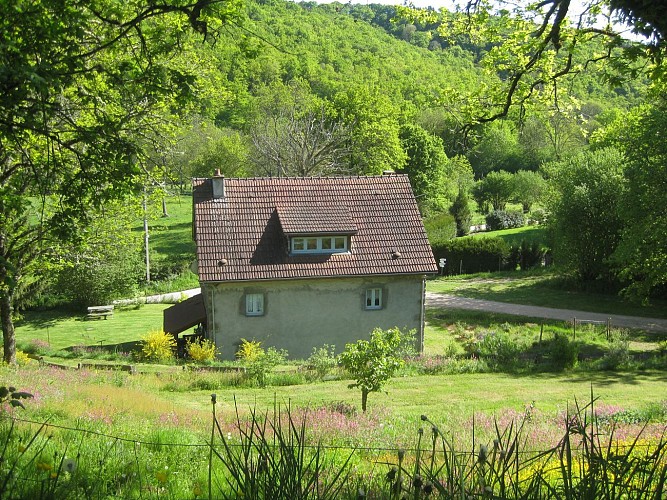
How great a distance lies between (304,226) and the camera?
26250 mm

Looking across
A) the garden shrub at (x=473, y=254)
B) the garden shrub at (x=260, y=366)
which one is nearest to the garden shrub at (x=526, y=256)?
the garden shrub at (x=473, y=254)

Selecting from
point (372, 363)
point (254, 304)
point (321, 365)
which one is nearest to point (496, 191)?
point (254, 304)

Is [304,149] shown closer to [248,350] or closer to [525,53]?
[248,350]

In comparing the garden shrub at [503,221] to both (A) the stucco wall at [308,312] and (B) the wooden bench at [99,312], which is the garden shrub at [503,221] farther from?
(A) the stucco wall at [308,312]

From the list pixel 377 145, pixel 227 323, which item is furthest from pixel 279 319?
pixel 377 145

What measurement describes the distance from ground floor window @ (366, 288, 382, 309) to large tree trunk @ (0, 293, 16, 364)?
12432 millimetres

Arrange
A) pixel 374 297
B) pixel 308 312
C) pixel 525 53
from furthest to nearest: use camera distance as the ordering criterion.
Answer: pixel 374 297, pixel 308 312, pixel 525 53

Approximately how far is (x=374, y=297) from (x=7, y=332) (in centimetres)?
1284

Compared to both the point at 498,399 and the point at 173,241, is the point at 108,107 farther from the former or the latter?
the point at 173,241

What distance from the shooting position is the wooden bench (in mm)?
36125

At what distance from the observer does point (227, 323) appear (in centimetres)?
2509

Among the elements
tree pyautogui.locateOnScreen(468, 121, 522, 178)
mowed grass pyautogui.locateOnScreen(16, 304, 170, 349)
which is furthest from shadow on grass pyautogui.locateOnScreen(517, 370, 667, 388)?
tree pyautogui.locateOnScreen(468, 121, 522, 178)

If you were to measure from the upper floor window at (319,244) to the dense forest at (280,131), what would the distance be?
5.44 m

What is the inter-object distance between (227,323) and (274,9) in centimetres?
11213
